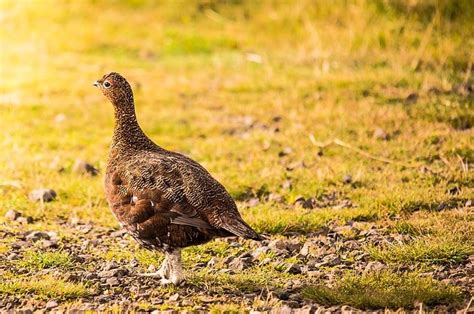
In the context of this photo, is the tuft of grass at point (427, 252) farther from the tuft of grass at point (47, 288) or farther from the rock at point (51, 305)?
the rock at point (51, 305)

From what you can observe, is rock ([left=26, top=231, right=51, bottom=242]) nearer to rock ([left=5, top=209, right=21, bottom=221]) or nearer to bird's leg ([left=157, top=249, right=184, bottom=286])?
rock ([left=5, top=209, right=21, bottom=221])

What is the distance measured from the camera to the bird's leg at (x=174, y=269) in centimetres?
747

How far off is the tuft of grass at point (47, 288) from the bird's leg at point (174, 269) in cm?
66

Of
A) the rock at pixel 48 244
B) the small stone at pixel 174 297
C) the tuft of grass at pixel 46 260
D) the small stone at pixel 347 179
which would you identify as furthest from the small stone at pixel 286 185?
the small stone at pixel 174 297

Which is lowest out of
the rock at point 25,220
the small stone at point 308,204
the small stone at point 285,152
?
the rock at point 25,220

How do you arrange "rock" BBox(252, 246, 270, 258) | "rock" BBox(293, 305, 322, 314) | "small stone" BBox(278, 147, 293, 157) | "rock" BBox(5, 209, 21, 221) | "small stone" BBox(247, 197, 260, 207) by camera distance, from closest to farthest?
"rock" BBox(293, 305, 322, 314) → "rock" BBox(252, 246, 270, 258) → "rock" BBox(5, 209, 21, 221) → "small stone" BBox(247, 197, 260, 207) → "small stone" BBox(278, 147, 293, 157)

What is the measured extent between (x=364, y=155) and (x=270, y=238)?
326 centimetres

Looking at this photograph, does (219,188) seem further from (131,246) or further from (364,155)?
(364,155)

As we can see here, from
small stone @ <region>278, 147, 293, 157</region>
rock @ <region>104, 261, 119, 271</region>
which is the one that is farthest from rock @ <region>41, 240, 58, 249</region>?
small stone @ <region>278, 147, 293, 157</region>

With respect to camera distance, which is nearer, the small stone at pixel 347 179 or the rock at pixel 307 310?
the rock at pixel 307 310

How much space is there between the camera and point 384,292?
7.06 m

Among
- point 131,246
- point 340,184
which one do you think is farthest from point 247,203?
point 131,246

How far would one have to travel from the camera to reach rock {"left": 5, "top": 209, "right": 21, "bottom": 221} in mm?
9935

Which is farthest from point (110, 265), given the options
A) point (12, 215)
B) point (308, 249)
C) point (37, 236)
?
point (12, 215)
